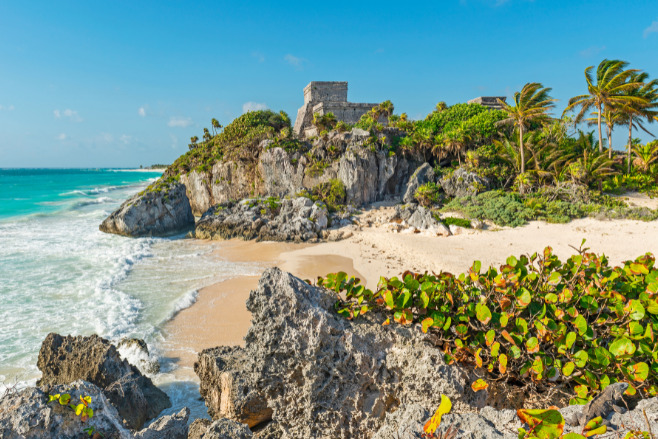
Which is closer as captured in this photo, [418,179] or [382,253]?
[382,253]

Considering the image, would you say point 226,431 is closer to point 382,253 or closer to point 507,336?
point 507,336

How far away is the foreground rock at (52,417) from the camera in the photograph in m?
2.43

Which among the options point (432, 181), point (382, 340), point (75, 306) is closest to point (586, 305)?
point (382, 340)

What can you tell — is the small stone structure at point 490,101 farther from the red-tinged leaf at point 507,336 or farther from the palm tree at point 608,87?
the red-tinged leaf at point 507,336

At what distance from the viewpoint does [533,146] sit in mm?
23031

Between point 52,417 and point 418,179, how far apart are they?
79.7 ft

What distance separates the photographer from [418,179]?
24672 millimetres

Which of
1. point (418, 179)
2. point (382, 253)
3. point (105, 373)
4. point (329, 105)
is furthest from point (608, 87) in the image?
point (105, 373)

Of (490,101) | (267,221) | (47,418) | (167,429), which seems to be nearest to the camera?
(47,418)

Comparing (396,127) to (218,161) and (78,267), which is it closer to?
(218,161)

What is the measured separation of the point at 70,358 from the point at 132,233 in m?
17.4

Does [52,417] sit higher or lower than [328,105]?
lower

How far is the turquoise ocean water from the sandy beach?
833 mm

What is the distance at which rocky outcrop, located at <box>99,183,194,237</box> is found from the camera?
21.2 m
